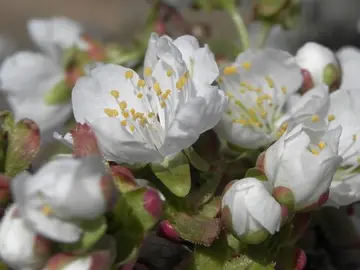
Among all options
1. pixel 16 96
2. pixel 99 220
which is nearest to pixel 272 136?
pixel 99 220

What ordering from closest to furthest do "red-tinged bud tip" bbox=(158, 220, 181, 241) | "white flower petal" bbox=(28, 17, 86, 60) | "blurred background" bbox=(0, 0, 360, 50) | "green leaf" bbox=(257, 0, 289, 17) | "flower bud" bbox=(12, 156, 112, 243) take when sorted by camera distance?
"flower bud" bbox=(12, 156, 112, 243) < "red-tinged bud tip" bbox=(158, 220, 181, 241) < "green leaf" bbox=(257, 0, 289, 17) < "white flower petal" bbox=(28, 17, 86, 60) < "blurred background" bbox=(0, 0, 360, 50)

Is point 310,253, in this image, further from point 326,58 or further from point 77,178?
point 77,178

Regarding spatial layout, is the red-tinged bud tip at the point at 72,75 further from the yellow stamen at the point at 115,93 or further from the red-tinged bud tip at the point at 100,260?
the red-tinged bud tip at the point at 100,260

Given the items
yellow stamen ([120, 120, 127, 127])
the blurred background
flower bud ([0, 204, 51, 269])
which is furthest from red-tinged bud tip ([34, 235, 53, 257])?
the blurred background

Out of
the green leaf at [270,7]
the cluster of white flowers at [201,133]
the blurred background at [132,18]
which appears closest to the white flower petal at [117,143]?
the cluster of white flowers at [201,133]

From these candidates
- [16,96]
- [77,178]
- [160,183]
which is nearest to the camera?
[77,178]

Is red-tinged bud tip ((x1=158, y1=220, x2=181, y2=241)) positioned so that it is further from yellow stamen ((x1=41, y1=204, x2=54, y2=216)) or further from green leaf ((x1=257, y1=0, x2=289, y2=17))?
green leaf ((x1=257, y1=0, x2=289, y2=17))

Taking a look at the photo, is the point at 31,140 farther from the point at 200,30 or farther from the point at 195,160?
the point at 200,30
